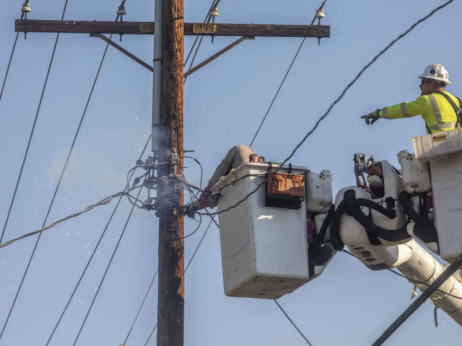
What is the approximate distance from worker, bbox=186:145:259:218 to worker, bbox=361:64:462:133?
1458 mm

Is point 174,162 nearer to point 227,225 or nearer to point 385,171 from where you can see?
point 227,225

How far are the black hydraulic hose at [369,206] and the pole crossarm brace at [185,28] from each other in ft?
9.57

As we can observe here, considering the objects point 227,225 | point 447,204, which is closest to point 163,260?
point 227,225

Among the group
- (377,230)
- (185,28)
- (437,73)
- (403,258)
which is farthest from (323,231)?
(185,28)

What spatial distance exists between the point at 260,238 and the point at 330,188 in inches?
47.1

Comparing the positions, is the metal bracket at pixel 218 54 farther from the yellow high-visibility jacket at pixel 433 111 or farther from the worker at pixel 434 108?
the yellow high-visibility jacket at pixel 433 111

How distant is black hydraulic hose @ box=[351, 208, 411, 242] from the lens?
40.3 feet

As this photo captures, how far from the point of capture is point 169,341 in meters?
12.3

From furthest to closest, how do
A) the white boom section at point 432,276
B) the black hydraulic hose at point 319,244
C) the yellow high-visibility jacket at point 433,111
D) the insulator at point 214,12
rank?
1. the insulator at point 214,12
2. the white boom section at point 432,276
3. the black hydraulic hose at point 319,244
4. the yellow high-visibility jacket at point 433,111

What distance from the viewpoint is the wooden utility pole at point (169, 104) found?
12500 millimetres

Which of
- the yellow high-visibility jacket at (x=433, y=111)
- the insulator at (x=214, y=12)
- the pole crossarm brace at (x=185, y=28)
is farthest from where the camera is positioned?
the insulator at (x=214, y=12)

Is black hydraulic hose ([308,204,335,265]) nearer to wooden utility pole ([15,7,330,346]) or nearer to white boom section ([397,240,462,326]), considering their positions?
wooden utility pole ([15,7,330,346])

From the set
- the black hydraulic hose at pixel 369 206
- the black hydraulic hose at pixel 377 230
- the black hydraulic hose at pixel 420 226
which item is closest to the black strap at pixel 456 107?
the black hydraulic hose at pixel 420 226

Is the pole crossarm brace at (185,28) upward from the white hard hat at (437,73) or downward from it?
upward
